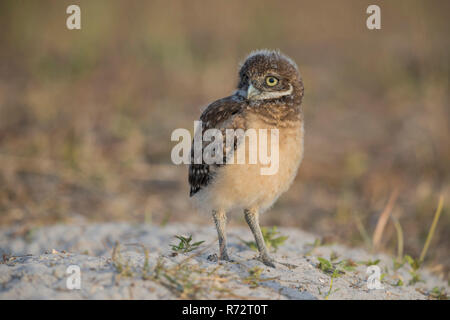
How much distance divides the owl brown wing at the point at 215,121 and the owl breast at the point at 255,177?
95mm

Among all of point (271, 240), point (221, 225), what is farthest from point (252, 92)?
point (271, 240)

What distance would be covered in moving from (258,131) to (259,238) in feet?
2.91

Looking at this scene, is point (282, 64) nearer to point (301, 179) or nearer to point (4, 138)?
point (301, 179)

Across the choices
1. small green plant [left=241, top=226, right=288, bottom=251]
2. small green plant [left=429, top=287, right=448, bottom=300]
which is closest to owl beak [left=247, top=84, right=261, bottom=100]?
small green plant [left=241, top=226, right=288, bottom=251]

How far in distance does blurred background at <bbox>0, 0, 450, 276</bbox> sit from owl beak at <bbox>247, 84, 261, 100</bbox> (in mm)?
1900

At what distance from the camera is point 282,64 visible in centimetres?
393

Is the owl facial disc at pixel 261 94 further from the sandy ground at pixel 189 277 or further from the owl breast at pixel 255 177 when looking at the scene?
the sandy ground at pixel 189 277

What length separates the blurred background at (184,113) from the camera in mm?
6371

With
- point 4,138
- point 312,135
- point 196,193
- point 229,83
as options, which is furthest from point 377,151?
point 4,138

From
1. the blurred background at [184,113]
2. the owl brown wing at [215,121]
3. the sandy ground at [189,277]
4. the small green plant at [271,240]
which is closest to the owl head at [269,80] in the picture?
the owl brown wing at [215,121]

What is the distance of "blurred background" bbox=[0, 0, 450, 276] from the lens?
637 centimetres

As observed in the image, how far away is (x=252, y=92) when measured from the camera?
379 centimetres

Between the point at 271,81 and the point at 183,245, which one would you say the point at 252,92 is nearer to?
the point at 271,81
